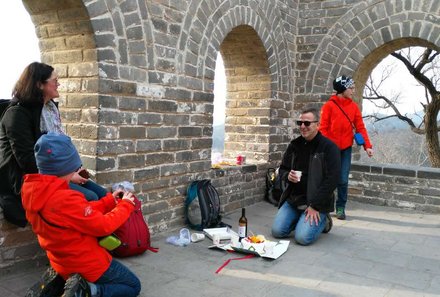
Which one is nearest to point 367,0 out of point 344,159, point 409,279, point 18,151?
point 344,159

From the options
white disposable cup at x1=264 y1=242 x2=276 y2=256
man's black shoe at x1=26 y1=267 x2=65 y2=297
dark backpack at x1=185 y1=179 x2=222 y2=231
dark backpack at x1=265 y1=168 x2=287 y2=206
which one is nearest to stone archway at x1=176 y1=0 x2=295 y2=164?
dark backpack at x1=265 y1=168 x2=287 y2=206

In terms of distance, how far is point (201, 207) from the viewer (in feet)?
15.3

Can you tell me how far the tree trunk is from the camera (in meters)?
13.6

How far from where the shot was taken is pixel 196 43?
16.1 feet

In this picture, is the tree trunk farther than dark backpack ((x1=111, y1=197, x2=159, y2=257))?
Yes

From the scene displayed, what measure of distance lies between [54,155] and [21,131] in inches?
31.9

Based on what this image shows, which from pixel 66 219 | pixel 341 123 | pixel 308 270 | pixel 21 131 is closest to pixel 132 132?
pixel 21 131

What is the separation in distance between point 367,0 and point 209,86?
10.9ft

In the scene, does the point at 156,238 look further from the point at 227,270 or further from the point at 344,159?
the point at 344,159

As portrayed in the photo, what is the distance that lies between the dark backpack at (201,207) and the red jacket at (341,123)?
5.84 ft

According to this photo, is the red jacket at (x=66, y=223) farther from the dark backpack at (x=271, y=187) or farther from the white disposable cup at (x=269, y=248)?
the dark backpack at (x=271, y=187)

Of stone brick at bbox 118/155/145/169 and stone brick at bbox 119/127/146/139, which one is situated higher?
stone brick at bbox 119/127/146/139

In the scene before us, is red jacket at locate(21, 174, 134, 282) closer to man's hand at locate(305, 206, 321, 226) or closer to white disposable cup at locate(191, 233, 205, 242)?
white disposable cup at locate(191, 233, 205, 242)

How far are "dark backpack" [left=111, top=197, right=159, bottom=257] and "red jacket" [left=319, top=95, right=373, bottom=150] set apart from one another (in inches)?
111
